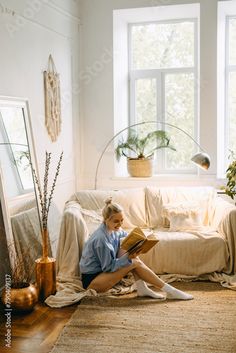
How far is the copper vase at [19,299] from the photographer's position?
345 centimetres

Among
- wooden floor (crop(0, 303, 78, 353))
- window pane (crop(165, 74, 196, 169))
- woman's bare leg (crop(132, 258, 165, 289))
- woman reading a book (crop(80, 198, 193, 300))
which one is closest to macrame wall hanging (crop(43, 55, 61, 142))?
woman reading a book (crop(80, 198, 193, 300))

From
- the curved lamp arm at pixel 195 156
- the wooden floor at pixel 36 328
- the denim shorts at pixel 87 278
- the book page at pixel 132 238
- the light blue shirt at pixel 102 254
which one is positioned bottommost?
the wooden floor at pixel 36 328

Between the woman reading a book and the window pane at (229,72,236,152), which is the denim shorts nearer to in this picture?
the woman reading a book

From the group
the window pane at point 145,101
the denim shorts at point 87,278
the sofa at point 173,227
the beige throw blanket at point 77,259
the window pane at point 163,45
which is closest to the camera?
the denim shorts at point 87,278

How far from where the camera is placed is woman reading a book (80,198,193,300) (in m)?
3.72

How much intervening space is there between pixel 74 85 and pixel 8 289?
2.65 meters

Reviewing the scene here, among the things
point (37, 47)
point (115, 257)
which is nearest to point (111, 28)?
point (37, 47)

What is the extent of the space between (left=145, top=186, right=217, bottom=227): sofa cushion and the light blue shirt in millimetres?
937

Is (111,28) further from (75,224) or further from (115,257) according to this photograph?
(115,257)

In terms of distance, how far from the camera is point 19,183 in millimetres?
3996

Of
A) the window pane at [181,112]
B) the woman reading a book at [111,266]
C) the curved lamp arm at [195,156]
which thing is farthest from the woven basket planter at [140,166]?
the woman reading a book at [111,266]

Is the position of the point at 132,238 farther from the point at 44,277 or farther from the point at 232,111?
the point at 232,111

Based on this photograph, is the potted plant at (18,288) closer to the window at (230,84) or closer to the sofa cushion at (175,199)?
the sofa cushion at (175,199)

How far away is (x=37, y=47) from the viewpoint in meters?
4.48
